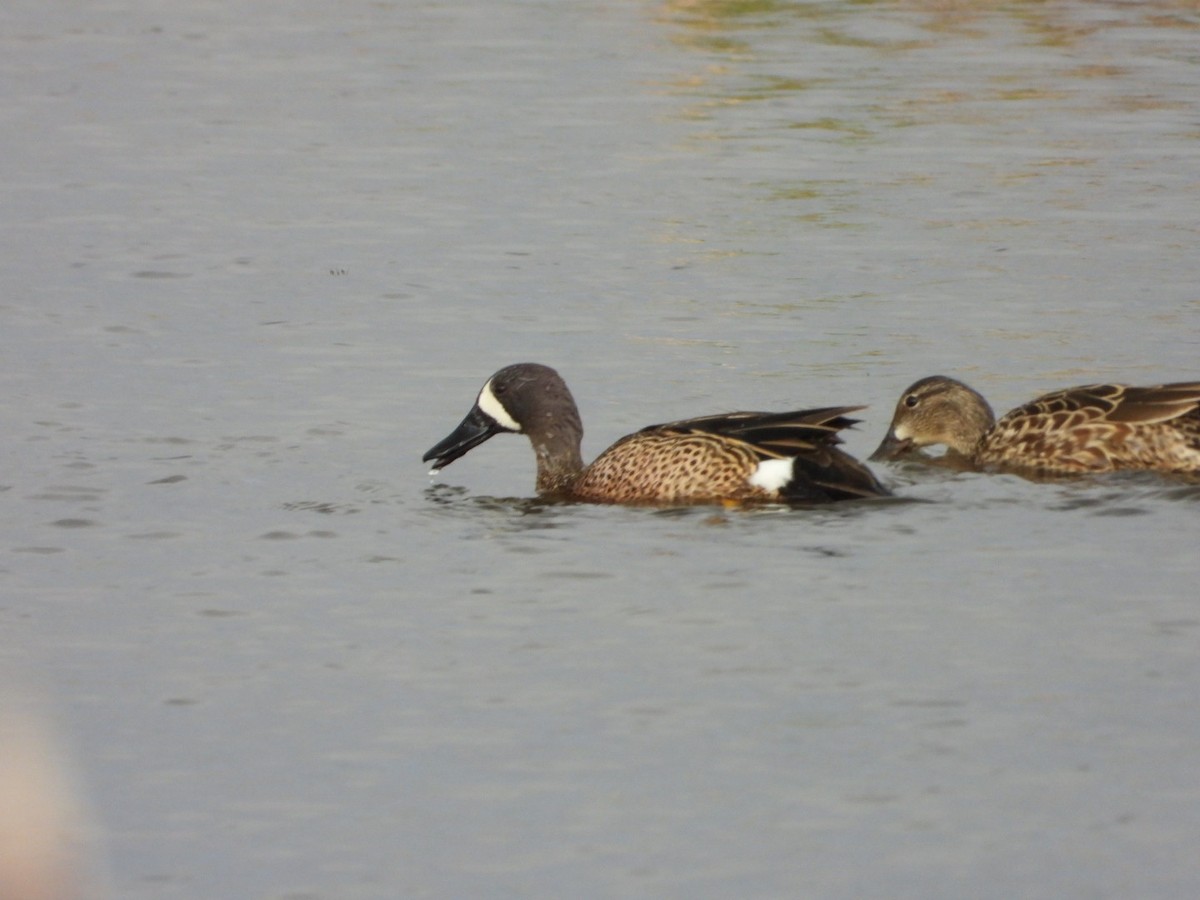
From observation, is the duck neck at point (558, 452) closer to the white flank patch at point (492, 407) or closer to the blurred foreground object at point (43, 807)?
the white flank patch at point (492, 407)

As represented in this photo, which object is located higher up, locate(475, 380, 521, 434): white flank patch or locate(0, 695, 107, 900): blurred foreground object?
locate(475, 380, 521, 434): white flank patch

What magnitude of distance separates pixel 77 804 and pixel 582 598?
2393 mm

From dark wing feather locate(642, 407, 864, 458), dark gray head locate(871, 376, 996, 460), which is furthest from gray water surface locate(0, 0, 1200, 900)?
dark wing feather locate(642, 407, 864, 458)

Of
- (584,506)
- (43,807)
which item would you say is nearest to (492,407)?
(584,506)

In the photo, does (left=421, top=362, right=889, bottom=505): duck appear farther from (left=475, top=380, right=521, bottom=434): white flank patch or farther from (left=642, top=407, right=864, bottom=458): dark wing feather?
(left=475, top=380, right=521, bottom=434): white flank patch

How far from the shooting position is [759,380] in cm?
1289

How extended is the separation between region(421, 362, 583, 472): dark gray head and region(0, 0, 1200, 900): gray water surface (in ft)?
0.72

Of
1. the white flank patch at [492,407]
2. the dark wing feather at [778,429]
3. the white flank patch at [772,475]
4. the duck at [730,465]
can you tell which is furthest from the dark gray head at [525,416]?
the white flank patch at [772,475]

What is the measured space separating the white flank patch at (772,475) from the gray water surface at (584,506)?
0.22 meters

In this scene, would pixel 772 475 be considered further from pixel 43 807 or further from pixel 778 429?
pixel 43 807

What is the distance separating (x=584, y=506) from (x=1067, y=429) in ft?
7.29

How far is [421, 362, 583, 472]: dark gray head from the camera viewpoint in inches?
438

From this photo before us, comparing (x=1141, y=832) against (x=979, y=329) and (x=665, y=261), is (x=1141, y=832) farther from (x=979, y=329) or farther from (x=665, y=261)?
(x=665, y=261)

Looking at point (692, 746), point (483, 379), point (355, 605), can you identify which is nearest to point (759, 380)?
point (483, 379)
